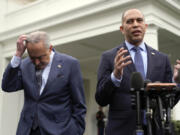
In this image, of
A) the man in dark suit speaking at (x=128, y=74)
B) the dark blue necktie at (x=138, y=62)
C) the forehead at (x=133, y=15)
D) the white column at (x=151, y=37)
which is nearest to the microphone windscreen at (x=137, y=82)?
the man in dark suit speaking at (x=128, y=74)

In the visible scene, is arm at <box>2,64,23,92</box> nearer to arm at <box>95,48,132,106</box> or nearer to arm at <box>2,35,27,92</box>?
arm at <box>2,35,27,92</box>

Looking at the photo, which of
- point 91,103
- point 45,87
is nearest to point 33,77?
point 45,87

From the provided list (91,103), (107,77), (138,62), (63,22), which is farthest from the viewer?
(91,103)

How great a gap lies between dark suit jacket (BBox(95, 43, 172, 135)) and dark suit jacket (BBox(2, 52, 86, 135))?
12.6 inches

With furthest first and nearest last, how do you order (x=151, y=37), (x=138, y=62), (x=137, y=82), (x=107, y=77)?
1. (x=151, y=37)
2. (x=138, y=62)
3. (x=107, y=77)
4. (x=137, y=82)

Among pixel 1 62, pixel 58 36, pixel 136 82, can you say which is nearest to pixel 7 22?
pixel 1 62

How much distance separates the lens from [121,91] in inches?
96.0

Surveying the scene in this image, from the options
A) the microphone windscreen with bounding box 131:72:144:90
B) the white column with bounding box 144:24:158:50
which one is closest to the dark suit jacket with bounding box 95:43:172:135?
the microphone windscreen with bounding box 131:72:144:90

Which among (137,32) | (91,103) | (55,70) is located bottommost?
(55,70)

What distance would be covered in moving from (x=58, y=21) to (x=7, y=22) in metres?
3.17

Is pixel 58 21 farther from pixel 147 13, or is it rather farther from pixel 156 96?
pixel 156 96

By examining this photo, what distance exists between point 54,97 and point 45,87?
0.38 ft

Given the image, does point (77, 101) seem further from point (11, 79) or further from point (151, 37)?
point (151, 37)

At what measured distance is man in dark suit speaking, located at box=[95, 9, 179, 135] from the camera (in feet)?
7.76
